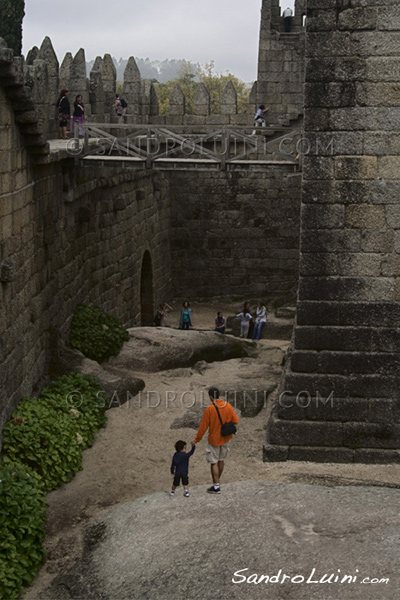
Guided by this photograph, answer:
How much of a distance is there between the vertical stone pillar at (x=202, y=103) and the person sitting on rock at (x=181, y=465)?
11493mm

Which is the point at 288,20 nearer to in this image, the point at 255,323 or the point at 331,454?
the point at 255,323

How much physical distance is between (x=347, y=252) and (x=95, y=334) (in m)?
5.05

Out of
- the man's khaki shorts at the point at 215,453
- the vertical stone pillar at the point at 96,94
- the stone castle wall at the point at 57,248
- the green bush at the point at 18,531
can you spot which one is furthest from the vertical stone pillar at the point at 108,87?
the green bush at the point at 18,531

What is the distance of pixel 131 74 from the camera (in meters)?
19.8

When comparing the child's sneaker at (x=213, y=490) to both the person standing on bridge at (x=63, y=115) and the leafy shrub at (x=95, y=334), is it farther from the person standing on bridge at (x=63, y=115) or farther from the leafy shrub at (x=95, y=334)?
the person standing on bridge at (x=63, y=115)

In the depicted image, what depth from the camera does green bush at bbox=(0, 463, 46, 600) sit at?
28.0 feet

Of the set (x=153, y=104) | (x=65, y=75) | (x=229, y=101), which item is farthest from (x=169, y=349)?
(x=153, y=104)

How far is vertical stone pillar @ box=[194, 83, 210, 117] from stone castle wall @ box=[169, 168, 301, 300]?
9.22ft

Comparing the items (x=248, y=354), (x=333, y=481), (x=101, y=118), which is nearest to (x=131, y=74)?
(x=101, y=118)

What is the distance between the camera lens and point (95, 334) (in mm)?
14812

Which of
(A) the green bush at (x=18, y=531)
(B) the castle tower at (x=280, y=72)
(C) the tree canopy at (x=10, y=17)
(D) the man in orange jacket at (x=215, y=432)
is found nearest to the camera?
(A) the green bush at (x=18, y=531)

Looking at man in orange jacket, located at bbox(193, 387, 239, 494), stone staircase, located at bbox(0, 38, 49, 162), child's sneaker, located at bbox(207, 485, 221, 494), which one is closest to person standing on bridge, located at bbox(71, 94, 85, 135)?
stone staircase, located at bbox(0, 38, 49, 162)

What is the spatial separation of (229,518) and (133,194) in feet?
36.3

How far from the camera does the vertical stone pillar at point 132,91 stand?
65.2 feet
